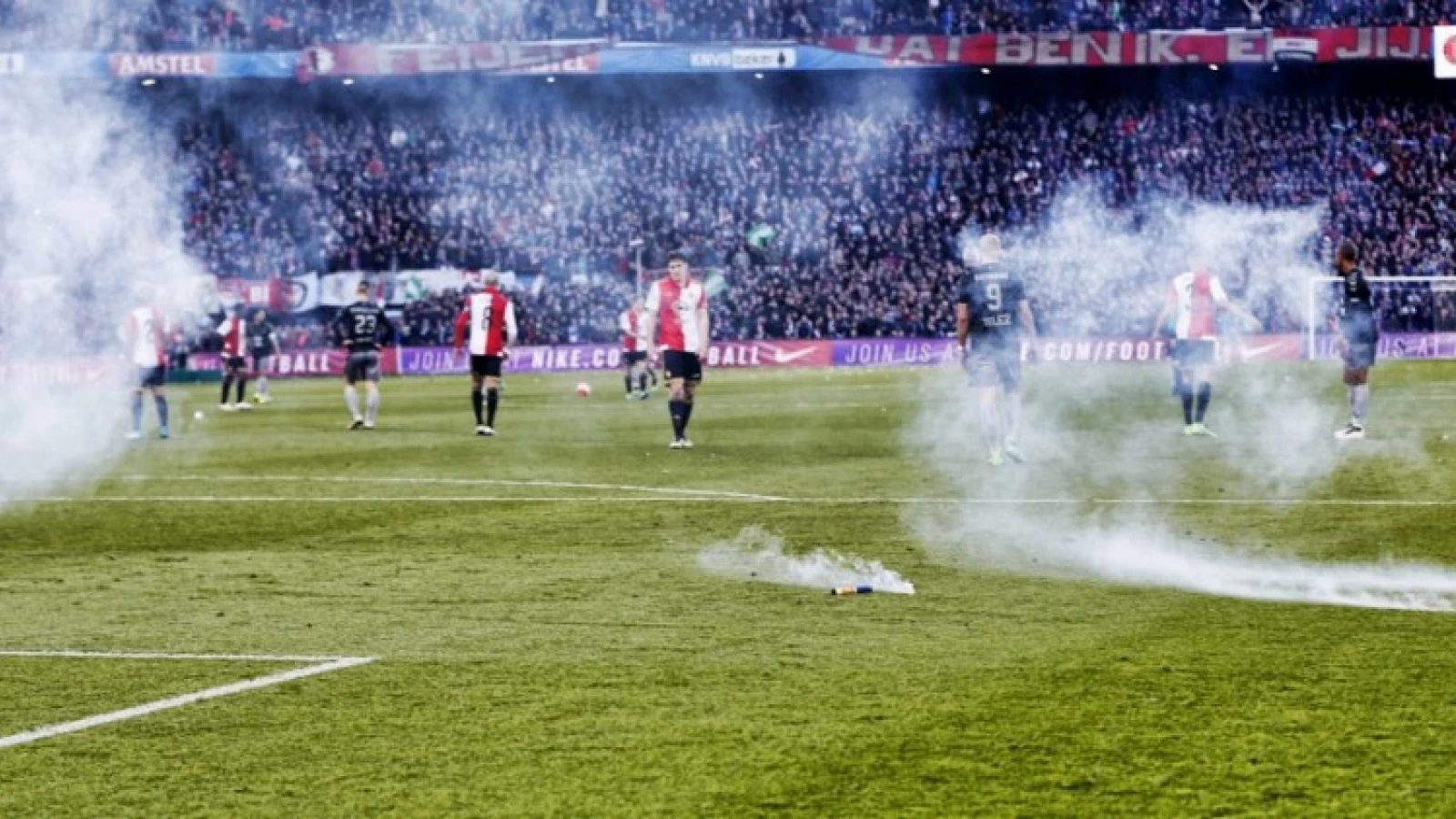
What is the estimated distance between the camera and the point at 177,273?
27750 mm

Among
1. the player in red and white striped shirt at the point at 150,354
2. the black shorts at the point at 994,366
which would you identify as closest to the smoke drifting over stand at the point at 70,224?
the player in red and white striped shirt at the point at 150,354

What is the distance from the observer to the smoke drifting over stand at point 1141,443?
11.9 meters

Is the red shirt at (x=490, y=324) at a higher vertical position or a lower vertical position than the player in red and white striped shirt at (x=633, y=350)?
higher

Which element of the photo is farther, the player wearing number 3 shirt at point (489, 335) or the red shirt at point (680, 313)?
the player wearing number 3 shirt at point (489, 335)

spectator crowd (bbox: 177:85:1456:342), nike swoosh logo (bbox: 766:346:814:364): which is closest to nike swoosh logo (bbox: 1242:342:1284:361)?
spectator crowd (bbox: 177:85:1456:342)

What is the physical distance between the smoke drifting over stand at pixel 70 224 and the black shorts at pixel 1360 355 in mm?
13216

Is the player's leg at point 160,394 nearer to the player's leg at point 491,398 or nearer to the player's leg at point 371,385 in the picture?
the player's leg at point 371,385

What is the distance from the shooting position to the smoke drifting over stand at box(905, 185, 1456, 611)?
11883mm

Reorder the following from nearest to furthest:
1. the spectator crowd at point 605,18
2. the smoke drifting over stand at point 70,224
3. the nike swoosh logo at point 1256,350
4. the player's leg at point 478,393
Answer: the spectator crowd at point 605,18, the smoke drifting over stand at point 70,224, the player's leg at point 478,393, the nike swoosh logo at point 1256,350

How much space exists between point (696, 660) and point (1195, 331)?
719 inches

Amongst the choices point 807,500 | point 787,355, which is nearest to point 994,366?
point 807,500

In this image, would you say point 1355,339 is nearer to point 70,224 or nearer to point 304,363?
point 70,224

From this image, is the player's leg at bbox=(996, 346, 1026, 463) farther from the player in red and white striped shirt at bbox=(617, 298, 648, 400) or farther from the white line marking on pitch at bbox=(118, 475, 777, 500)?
the player in red and white striped shirt at bbox=(617, 298, 648, 400)

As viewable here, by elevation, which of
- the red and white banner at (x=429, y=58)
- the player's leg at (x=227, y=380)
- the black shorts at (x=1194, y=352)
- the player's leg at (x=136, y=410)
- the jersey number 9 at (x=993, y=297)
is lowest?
the player's leg at (x=227, y=380)
